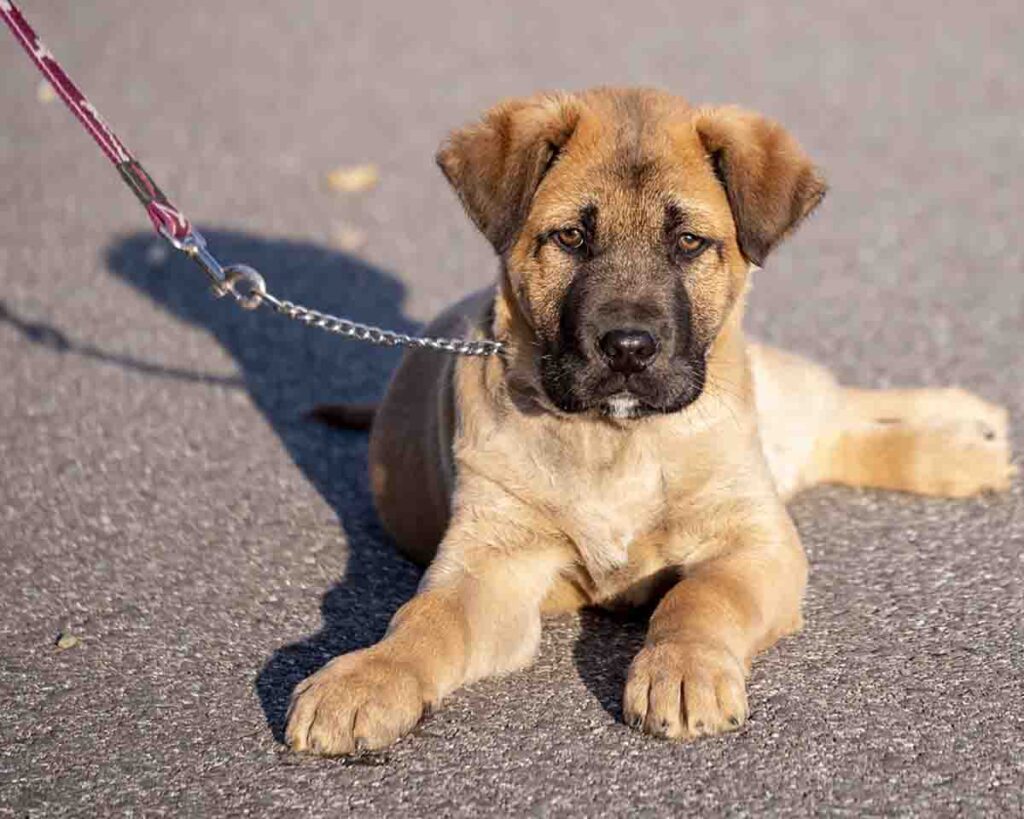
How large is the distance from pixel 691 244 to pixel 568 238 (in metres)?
0.38

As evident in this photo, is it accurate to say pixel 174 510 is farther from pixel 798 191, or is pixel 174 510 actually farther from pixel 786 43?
pixel 786 43

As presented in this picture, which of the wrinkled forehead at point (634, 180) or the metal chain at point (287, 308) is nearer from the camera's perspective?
the wrinkled forehead at point (634, 180)

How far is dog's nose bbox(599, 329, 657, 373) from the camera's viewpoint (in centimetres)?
448

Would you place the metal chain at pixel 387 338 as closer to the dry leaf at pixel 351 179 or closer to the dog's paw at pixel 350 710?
the dog's paw at pixel 350 710

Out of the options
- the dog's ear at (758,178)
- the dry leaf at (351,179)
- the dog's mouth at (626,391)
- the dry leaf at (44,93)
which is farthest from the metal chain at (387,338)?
the dry leaf at (44,93)

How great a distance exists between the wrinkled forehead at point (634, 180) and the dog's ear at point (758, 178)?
0.15ft

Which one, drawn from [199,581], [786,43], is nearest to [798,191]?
[199,581]

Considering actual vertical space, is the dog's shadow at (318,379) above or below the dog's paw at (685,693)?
below

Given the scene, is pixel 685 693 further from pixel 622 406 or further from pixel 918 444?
pixel 918 444

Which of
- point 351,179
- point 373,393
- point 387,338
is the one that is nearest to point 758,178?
point 387,338

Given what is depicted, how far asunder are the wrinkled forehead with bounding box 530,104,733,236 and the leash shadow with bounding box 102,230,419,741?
4.79ft

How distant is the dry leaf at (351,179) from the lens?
424 inches

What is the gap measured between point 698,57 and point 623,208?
888 cm

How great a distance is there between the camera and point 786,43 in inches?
544
